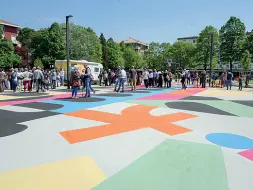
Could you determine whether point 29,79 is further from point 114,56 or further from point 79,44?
point 114,56

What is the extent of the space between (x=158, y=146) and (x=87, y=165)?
5.28 ft

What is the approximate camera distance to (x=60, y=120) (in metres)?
7.21

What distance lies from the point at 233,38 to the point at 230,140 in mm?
56767

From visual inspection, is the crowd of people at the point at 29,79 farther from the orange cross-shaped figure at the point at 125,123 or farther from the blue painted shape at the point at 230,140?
the blue painted shape at the point at 230,140

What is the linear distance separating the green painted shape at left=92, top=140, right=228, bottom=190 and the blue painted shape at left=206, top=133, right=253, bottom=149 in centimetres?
44

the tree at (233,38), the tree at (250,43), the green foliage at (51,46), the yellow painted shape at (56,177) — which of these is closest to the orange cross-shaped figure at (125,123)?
the yellow painted shape at (56,177)

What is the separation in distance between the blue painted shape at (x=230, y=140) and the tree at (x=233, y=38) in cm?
5535

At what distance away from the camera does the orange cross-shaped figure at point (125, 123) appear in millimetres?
5695

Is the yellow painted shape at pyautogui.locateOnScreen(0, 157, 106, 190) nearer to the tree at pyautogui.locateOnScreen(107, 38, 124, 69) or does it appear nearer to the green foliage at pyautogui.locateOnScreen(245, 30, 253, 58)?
the green foliage at pyautogui.locateOnScreen(245, 30, 253, 58)

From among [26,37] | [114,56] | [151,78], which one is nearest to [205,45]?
[114,56]

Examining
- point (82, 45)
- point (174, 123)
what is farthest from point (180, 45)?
point (174, 123)

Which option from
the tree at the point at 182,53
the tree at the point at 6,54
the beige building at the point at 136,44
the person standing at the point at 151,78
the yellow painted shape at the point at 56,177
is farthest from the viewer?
the beige building at the point at 136,44

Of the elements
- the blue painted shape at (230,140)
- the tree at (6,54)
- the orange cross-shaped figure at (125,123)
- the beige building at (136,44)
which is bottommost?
the blue painted shape at (230,140)

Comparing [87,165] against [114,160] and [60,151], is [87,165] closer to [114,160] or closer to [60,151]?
[114,160]
